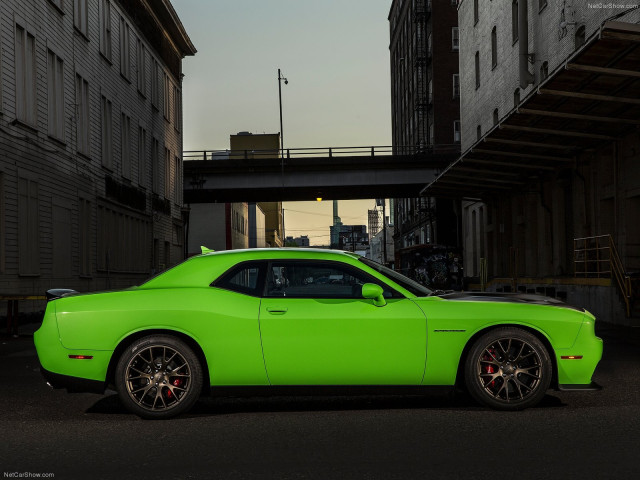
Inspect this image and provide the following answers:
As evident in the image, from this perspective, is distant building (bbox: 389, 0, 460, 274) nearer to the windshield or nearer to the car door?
the windshield

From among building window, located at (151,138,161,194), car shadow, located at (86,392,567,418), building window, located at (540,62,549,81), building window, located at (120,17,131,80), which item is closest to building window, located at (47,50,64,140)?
building window, located at (120,17,131,80)

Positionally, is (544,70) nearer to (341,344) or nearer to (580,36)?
(580,36)

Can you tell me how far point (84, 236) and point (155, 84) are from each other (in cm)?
1544

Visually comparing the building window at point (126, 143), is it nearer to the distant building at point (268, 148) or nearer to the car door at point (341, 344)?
the car door at point (341, 344)

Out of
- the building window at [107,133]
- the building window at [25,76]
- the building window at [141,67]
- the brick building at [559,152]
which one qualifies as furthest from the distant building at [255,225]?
the building window at [25,76]

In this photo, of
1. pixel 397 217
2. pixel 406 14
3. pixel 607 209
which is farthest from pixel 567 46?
pixel 397 217

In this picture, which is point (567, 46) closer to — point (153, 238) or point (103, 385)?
point (153, 238)

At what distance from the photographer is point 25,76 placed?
23000 mm

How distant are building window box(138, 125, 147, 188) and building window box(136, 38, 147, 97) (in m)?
1.65

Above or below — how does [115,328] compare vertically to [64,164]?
below

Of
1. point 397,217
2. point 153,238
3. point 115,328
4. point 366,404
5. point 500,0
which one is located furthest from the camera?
point 397,217

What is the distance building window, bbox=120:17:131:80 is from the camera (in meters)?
35.1

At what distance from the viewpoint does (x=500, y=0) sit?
128 ft

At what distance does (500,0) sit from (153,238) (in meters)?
18.6
